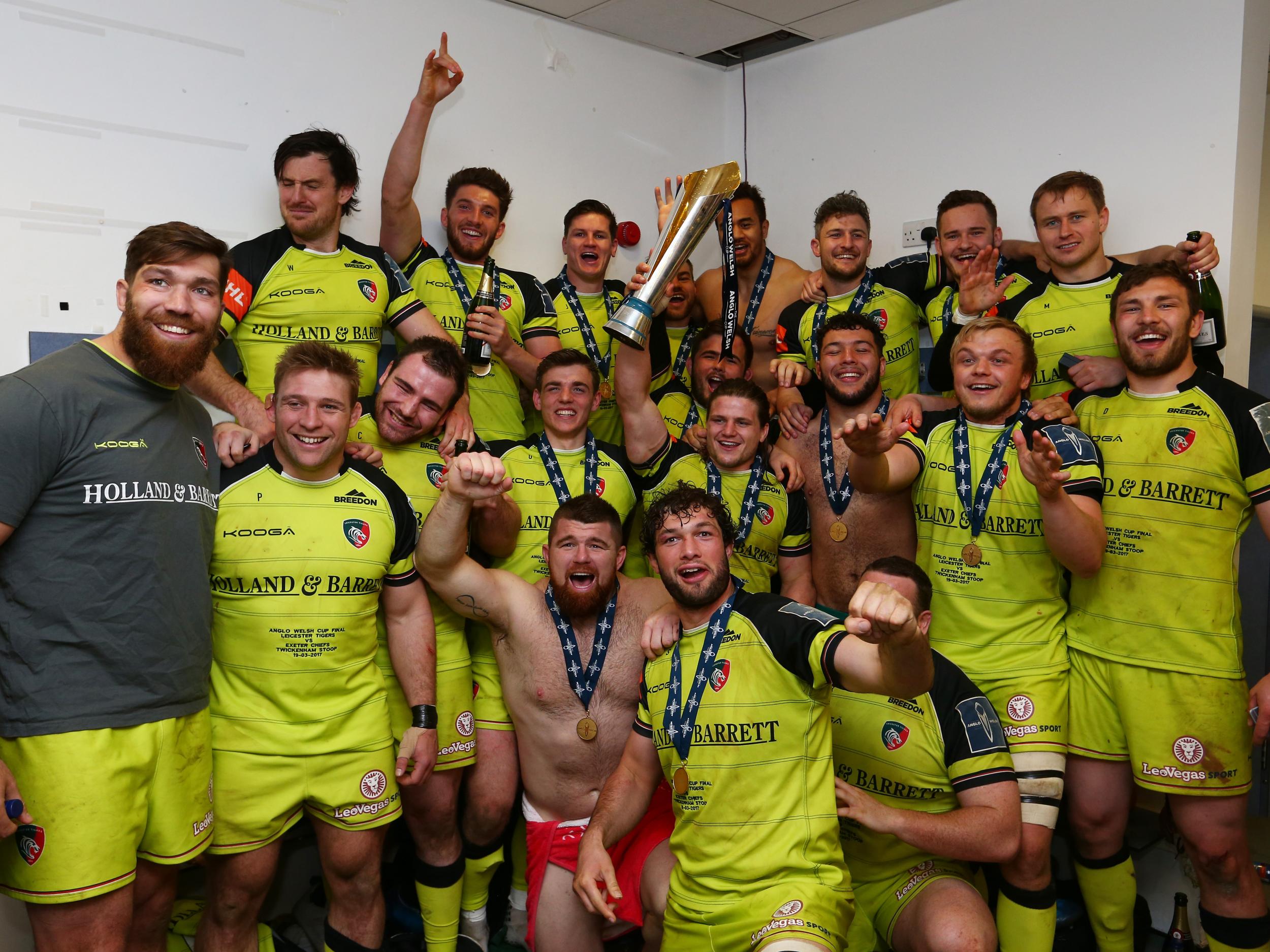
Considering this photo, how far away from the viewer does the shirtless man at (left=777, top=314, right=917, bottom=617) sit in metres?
4.10

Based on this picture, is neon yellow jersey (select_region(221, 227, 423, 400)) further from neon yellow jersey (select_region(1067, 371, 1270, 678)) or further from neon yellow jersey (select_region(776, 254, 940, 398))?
neon yellow jersey (select_region(1067, 371, 1270, 678))

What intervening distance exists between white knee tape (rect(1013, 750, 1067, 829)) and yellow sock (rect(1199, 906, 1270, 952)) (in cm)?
69

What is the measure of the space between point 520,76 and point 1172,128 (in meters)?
3.18

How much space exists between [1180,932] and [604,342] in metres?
3.44

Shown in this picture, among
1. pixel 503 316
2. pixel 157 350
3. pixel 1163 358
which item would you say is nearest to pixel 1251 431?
pixel 1163 358

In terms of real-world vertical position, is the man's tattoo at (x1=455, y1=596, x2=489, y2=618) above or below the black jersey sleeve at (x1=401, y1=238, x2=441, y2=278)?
below

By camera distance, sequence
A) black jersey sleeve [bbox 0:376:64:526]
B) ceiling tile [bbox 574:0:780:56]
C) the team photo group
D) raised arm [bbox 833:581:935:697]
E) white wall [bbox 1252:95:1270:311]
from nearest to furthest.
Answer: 1. raised arm [bbox 833:581:935:697]
2. black jersey sleeve [bbox 0:376:64:526]
3. the team photo group
4. ceiling tile [bbox 574:0:780:56]
5. white wall [bbox 1252:95:1270:311]

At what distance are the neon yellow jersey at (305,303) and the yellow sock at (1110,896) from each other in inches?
128

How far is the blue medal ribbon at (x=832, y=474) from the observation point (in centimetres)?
417

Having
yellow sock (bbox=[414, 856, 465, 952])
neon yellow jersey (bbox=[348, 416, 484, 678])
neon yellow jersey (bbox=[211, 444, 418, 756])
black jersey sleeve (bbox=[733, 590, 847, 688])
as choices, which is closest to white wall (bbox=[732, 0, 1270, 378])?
black jersey sleeve (bbox=[733, 590, 847, 688])

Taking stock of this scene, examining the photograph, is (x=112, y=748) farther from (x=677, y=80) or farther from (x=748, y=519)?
(x=677, y=80)

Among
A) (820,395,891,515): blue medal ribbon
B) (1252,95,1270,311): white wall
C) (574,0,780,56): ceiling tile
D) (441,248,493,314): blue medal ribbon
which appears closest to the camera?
(820,395,891,515): blue medal ribbon

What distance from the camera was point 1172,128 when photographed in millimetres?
4598

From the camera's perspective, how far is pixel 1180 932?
397cm
